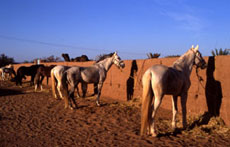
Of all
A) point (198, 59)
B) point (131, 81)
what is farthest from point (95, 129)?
point (131, 81)

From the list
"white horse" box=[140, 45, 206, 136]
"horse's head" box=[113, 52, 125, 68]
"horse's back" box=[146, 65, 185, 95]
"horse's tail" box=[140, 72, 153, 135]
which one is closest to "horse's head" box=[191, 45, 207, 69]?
"white horse" box=[140, 45, 206, 136]

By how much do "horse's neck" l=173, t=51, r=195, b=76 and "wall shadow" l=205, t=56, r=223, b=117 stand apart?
106cm

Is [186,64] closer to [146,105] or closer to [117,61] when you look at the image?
[146,105]

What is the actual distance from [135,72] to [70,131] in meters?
4.67

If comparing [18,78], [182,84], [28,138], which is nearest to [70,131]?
[28,138]

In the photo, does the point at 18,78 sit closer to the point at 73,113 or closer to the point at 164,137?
the point at 73,113

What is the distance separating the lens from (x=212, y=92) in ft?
17.8

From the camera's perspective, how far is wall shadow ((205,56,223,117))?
525 centimetres

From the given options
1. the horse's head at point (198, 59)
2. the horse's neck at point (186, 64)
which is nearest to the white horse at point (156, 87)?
the horse's neck at point (186, 64)

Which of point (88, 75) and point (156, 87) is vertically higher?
point (88, 75)

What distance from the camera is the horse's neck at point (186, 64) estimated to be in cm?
468

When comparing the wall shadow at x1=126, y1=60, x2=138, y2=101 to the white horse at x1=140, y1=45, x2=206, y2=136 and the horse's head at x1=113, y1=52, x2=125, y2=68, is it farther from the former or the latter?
the white horse at x1=140, y1=45, x2=206, y2=136

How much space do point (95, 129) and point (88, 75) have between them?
299 centimetres

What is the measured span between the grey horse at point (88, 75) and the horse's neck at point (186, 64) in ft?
11.1
